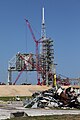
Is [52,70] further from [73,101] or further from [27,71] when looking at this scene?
[73,101]

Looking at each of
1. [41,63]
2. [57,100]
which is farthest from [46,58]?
[57,100]

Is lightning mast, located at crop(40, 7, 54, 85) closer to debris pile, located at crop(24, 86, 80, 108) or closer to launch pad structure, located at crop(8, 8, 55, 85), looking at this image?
launch pad structure, located at crop(8, 8, 55, 85)

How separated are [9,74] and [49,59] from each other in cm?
1888

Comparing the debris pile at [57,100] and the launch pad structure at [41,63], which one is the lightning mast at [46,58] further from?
the debris pile at [57,100]

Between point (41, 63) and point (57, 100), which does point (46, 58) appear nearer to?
point (41, 63)

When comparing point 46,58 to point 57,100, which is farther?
point 46,58

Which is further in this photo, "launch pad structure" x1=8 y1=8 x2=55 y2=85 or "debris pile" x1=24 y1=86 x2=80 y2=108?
Answer: "launch pad structure" x1=8 y1=8 x2=55 y2=85

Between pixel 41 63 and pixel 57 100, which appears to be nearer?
pixel 57 100

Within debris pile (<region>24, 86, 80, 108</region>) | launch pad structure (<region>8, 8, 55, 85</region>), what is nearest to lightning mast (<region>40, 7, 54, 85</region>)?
launch pad structure (<region>8, 8, 55, 85</region>)

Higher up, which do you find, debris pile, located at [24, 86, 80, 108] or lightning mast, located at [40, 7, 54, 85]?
lightning mast, located at [40, 7, 54, 85]

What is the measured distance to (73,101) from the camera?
42719 mm

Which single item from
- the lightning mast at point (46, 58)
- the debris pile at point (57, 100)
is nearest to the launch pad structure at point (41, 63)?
the lightning mast at point (46, 58)

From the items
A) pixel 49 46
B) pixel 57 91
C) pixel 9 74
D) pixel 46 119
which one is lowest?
pixel 46 119

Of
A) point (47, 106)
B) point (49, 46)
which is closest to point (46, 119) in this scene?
point (47, 106)
